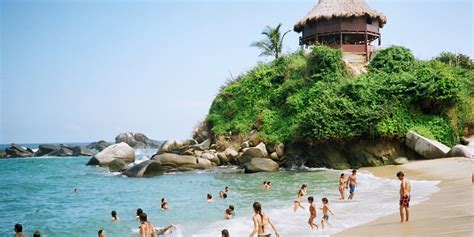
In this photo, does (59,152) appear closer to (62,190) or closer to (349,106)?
(62,190)

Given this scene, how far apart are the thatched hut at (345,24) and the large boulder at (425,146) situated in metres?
14.9

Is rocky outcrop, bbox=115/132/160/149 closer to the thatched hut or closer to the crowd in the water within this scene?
the thatched hut

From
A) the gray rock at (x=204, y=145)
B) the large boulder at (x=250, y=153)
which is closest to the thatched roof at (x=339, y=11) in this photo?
the gray rock at (x=204, y=145)

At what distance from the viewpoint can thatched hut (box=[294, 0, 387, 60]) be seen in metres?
38.6

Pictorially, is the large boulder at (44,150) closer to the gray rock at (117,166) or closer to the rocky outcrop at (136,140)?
the rocky outcrop at (136,140)

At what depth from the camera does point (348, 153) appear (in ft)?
92.9

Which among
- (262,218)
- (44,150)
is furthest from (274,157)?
(44,150)

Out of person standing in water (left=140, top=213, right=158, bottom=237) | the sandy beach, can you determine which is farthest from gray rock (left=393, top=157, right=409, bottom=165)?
person standing in water (left=140, top=213, right=158, bottom=237)

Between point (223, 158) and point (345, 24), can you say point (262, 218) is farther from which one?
point (345, 24)

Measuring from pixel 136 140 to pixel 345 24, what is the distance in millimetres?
67402

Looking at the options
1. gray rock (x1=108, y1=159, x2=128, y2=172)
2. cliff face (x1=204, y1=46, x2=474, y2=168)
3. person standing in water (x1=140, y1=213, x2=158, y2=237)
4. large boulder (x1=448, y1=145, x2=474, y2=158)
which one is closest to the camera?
person standing in water (x1=140, y1=213, x2=158, y2=237)

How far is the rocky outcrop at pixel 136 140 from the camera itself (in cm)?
8938

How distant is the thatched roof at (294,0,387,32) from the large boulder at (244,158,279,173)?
17857 millimetres

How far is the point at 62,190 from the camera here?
2544 cm
